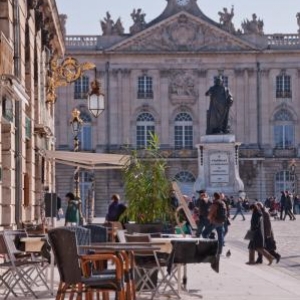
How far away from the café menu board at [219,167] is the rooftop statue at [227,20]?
31484mm

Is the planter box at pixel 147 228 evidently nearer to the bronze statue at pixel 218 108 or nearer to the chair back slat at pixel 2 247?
the chair back slat at pixel 2 247

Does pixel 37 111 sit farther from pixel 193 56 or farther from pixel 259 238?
pixel 193 56

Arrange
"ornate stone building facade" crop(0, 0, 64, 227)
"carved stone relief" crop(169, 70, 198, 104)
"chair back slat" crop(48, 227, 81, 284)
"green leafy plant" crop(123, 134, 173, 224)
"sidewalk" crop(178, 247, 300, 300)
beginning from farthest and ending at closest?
1. "carved stone relief" crop(169, 70, 198, 104)
2. "ornate stone building facade" crop(0, 0, 64, 227)
3. "green leafy plant" crop(123, 134, 173, 224)
4. "sidewalk" crop(178, 247, 300, 300)
5. "chair back slat" crop(48, 227, 81, 284)

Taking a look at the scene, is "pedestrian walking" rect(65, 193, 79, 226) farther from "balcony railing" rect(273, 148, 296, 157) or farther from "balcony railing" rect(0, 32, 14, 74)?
"balcony railing" rect(273, 148, 296, 157)

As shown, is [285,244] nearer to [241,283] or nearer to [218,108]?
[241,283]

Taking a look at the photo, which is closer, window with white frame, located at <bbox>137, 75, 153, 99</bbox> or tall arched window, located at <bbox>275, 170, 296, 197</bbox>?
tall arched window, located at <bbox>275, 170, 296, 197</bbox>

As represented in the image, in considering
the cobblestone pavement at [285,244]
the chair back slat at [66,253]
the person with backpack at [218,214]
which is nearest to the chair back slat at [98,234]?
the chair back slat at [66,253]

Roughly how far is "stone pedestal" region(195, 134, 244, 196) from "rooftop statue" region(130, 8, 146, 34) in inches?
1231

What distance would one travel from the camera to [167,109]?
80312 mm

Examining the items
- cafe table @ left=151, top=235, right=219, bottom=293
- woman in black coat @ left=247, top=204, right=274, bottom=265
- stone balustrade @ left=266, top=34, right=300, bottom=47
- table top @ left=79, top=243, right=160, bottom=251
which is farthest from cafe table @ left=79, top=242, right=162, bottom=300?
stone balustrade @ left=266, top=34, right=300, bottom=47

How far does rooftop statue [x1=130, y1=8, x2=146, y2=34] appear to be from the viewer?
8052 centimetres

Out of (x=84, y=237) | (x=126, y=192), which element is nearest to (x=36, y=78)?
(x=126, y=192)

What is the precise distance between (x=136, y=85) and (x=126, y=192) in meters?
64.5

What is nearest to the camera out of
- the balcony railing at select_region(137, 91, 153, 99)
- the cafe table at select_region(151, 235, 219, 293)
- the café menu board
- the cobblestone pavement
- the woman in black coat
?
the cafe table at select_region(151, 235, 219, 293)
